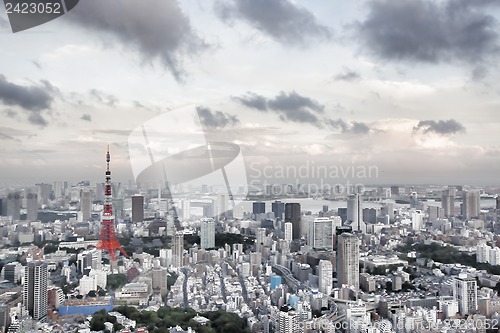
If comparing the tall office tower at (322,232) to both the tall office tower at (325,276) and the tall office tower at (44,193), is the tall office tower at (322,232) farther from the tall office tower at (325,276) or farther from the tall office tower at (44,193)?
the tall office tower at (44,193)

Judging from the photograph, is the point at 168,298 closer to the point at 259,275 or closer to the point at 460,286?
the point at 259,275

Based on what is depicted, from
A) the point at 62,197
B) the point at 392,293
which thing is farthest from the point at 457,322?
the point at 62,197

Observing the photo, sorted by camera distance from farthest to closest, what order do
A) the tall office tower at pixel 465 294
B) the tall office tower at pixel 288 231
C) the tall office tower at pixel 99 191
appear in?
the tall office tower at pixel 288 231
the tall office tower at pixel 99 191
the tall office tower at pixel 465 294

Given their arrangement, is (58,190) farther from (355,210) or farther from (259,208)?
(355,210)

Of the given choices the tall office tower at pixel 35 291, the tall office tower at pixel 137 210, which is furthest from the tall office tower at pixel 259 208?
the tall office tower at pixel 35 291

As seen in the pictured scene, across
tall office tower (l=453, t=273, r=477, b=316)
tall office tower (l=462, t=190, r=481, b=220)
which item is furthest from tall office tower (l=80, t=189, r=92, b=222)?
tall office tower (l=462, t=190, r=481, b=220)

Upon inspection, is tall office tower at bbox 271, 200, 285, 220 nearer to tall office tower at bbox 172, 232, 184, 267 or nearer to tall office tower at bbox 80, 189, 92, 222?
tall office tower at bbox 172, 232, 184, 267
